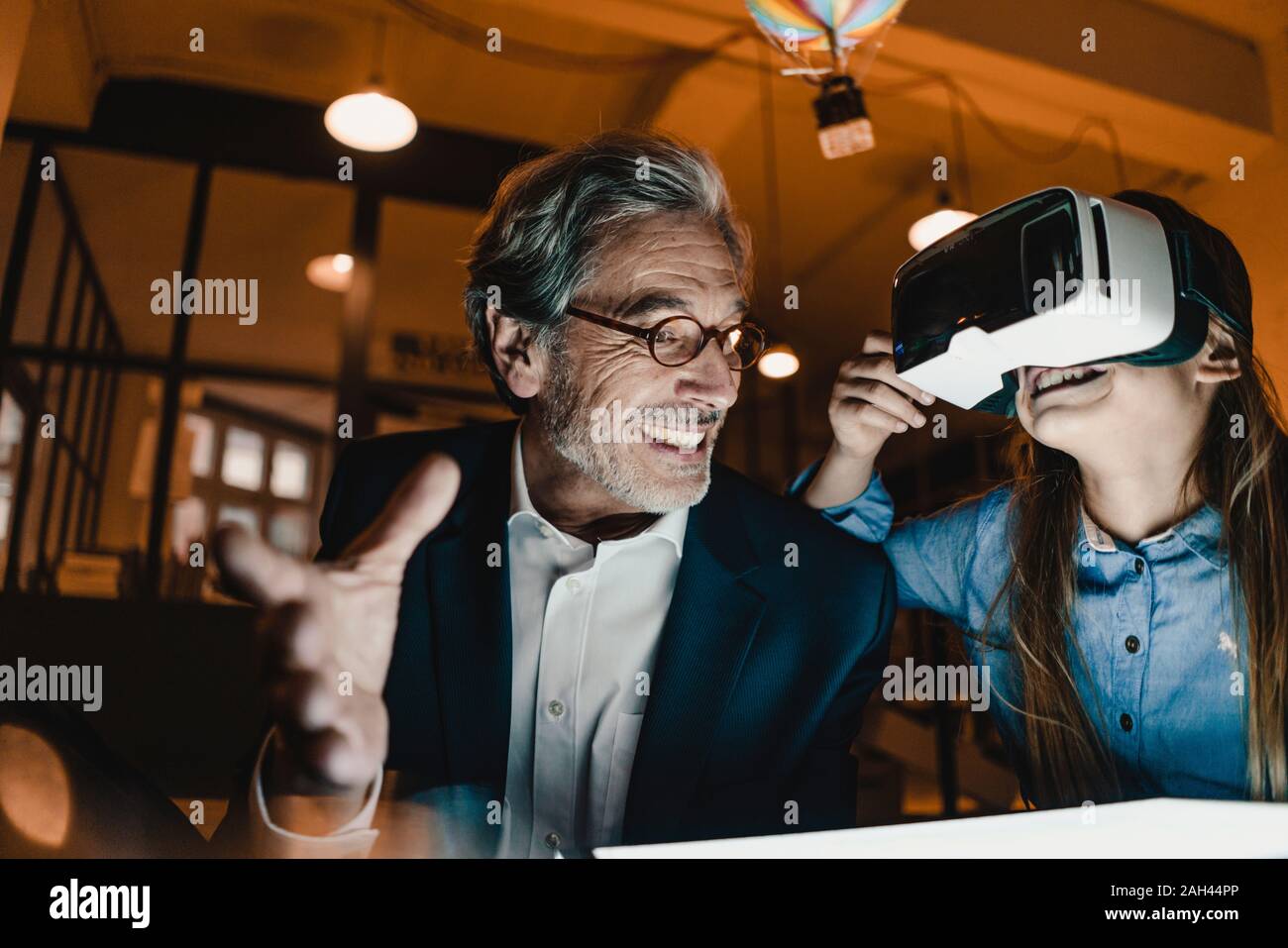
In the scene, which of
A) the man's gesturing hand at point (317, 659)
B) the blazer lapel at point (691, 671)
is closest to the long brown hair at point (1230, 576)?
the blazer lapel at point (691, 671)

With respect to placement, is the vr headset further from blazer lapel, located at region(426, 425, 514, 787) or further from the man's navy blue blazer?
blazer lapel, located at region(426, 425, 514, 787)

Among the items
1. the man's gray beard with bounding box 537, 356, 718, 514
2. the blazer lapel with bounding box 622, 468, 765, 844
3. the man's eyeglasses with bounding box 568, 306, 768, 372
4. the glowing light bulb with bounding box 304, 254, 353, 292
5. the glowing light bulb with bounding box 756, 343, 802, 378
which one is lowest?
→ the blazer lapel with bounding box 622, 468, 765, 844

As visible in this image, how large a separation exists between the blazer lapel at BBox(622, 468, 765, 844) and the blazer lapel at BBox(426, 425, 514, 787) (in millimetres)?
186

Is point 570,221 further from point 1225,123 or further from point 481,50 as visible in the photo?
point 481,50

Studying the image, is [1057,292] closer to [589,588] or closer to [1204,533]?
[1204,533]

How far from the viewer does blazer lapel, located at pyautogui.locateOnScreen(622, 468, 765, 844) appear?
1.07m

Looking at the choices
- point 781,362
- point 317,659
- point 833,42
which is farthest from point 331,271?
point 317,659

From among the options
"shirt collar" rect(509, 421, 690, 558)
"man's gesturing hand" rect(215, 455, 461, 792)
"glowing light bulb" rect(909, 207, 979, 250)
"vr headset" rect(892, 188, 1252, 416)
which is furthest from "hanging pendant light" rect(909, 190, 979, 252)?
"man's gesturing hand" rect(215, 455, 461, 792)

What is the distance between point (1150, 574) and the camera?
1.08 meters

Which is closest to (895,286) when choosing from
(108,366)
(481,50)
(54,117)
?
(108,366)

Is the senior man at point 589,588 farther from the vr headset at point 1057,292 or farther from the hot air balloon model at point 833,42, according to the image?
the hot air balloon model at point 833,42

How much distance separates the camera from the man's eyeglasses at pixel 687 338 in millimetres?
1225

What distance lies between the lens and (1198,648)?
1045mm

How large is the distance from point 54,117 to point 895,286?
190 cm
